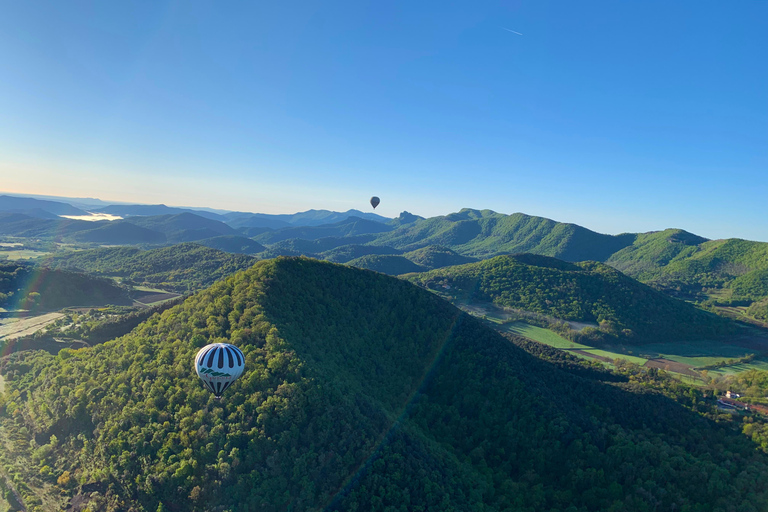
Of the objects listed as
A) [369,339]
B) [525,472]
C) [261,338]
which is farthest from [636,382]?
[261,338]

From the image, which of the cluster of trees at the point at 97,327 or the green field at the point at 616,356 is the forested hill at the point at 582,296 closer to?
the green field at the point at 616,356

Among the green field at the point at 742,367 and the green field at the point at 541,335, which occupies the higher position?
the green field at the point at 742,367

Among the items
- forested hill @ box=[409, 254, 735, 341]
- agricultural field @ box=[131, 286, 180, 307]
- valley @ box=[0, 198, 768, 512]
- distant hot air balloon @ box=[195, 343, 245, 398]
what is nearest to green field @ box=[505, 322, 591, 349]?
forested hill @ box=[409, 254, 735, 341]

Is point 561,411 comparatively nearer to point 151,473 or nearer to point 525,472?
point 525,472

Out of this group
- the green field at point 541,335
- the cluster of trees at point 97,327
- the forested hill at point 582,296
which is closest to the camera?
the cluster of trees at point 97,327

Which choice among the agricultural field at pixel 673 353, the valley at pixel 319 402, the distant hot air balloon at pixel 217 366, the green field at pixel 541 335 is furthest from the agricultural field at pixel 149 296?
the agricultural field at pixel 673 353
